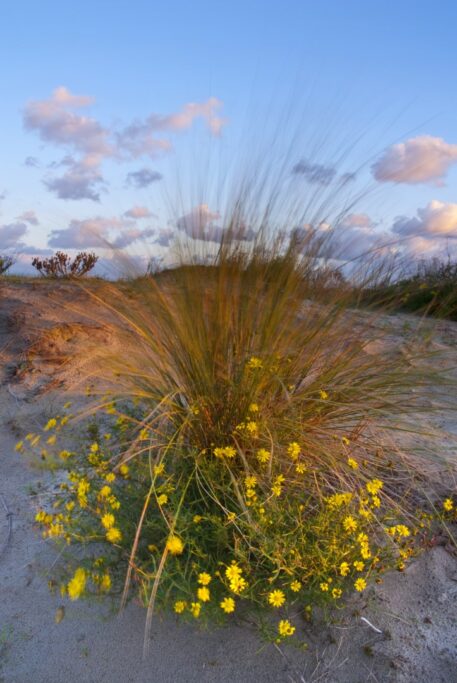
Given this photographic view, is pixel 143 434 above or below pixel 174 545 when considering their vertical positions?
above

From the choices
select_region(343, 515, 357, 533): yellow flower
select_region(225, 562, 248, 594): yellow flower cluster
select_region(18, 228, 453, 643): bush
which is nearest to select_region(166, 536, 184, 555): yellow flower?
select_region(18, 228, 453, 643): bush

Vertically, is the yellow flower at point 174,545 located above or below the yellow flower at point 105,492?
below

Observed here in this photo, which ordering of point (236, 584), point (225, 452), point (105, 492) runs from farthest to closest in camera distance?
point (225, 452)
point (105, 492)
point (236, 584)

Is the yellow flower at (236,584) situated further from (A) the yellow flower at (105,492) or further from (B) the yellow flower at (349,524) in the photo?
(A) the yellow flower at (105,492)

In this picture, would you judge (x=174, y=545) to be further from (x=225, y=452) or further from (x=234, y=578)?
(x=225, y=452)

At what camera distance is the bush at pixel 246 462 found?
2.24 metres

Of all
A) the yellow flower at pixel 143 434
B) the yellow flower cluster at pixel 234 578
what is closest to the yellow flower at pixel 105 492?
the yellow flower at pixel 143 434

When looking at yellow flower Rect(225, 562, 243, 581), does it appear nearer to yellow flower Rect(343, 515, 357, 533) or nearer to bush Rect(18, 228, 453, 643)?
bush Rect(18, 228, 453, 643)

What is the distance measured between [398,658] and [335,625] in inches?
9.8

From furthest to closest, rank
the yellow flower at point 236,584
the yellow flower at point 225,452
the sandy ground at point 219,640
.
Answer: the yellow flower at point 225,452, the sandy ground at point 219,640, the yellow flower at point 236,584

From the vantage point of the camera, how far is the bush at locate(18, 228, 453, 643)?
2.24 m

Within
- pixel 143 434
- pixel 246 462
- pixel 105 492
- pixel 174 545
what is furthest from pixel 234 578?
pixel 143 434

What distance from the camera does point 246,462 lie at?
234cm

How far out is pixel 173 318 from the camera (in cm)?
261
